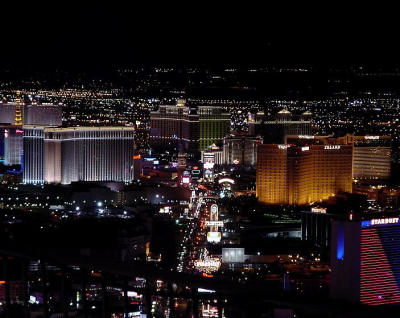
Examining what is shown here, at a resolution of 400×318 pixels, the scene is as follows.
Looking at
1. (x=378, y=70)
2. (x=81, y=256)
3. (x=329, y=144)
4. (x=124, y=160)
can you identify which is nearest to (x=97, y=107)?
(x=124, y=160)

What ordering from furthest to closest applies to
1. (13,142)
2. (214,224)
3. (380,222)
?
(13,142) < (214,224) < (380,222)

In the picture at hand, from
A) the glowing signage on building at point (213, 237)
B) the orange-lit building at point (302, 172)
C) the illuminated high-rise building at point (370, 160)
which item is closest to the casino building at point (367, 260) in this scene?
the glowing signage on building at point (213, 237)

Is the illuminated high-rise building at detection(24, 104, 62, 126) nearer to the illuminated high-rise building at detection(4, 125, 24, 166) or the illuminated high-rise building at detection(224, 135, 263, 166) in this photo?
the illuminated high-rise building at detection(4, 125, 24, 166)

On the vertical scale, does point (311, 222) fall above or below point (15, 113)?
below

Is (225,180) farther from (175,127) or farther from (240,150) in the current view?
(175,127)

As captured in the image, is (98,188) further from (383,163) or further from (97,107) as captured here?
(97,107)

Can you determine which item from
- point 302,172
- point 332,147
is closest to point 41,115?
point 302,172
